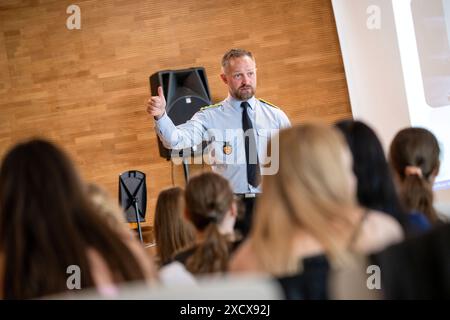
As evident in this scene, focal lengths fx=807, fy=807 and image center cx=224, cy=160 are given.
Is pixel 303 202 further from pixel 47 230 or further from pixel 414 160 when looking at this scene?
pixel 414 160

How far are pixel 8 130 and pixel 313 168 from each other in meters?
6.35

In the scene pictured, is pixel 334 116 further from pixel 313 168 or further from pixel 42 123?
pixel 313 168

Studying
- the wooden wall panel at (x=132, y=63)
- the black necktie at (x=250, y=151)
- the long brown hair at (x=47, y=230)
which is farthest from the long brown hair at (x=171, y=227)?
the wooden wall panel at (x=132, y=63)

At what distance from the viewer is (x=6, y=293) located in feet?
6.40

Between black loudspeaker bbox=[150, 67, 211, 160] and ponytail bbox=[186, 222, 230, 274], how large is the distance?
14.2ft

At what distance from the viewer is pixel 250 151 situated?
4.62 m

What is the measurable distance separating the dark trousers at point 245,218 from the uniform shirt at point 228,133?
36 centimetres

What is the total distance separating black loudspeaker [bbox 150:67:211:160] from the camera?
703 centimetres

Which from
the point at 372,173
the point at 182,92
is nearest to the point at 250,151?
the point at 372,173

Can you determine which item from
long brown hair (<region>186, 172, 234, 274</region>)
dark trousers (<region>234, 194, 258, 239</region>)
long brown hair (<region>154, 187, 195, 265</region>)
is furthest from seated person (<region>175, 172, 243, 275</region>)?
dark trousers (<region>234, 194, 258, 239</region>)

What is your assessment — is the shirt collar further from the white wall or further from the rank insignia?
the white wall

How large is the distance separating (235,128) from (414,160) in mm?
1865
